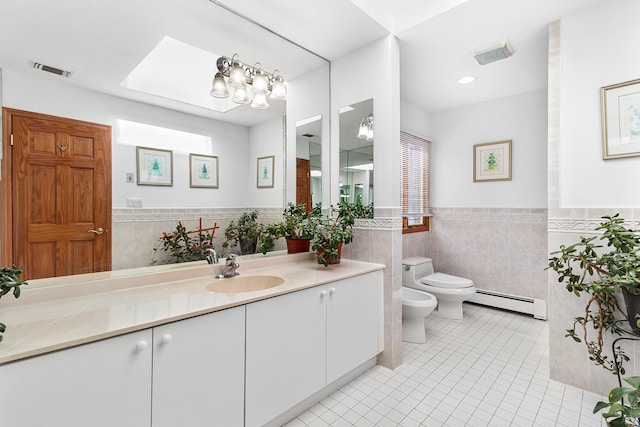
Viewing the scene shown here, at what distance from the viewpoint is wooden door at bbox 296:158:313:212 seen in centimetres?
237

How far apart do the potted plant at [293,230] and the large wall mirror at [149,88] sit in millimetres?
138

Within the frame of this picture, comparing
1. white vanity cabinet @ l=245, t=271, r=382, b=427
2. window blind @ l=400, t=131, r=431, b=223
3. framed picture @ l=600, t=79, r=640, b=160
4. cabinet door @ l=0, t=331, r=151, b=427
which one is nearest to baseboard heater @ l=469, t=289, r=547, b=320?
window blind @ l=400, t=131, r=431, b=223

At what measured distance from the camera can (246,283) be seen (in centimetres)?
180

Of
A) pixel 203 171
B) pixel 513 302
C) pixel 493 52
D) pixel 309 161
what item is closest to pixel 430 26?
pixel 493 52

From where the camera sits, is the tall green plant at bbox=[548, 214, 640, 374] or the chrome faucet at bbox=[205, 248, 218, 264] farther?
the chrome faucet at bbox=[205, 248, 218, 264]

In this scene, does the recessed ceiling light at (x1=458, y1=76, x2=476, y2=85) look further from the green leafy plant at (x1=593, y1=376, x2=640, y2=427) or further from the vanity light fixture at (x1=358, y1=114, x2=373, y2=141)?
the green leafy plant at (x1=593, y1=376, x2=640, y2=427)

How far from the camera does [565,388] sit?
A: 6.18 ft

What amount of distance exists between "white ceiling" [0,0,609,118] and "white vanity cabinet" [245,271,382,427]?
4.12 feet

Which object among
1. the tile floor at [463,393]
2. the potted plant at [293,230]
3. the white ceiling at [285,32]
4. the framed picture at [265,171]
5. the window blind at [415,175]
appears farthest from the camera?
the window blind at [415,175]

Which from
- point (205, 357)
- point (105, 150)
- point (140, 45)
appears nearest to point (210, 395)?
point (205, 357)

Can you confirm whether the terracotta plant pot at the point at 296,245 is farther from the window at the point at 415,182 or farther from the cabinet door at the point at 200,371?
the window at the point at 415,182

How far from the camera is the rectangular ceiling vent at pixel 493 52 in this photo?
218 cm

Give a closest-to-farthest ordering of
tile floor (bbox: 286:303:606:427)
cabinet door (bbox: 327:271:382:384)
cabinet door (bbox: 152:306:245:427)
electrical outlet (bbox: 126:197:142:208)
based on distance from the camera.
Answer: cabinet door (bbox: 152:306:245:427) < electrical outlet (bbox: 126:197:142:208) < tile floor (bbox: 286:303:606:427) < cabinet door (bbox: 327:271:382:384)

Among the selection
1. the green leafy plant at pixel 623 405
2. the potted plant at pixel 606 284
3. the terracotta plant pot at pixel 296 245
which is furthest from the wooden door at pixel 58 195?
the potted plant at pixel 606 284
